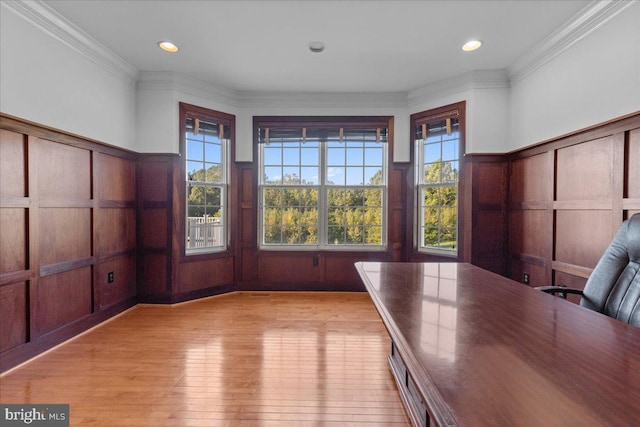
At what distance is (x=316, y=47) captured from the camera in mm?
2943

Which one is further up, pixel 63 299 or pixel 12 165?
pixel 12 165

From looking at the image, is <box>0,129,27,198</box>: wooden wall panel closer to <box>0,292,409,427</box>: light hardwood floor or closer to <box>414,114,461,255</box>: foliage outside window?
<box>0,292,409,427</box>: light hardwood floor

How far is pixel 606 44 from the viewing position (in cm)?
232

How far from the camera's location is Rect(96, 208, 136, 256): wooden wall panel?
3.13m

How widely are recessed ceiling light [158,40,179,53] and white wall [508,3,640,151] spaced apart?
11.9ft

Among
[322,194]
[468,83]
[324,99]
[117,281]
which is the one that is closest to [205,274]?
[117,281]

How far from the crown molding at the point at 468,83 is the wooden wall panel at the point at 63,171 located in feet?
12.8

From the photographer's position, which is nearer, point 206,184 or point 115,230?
point 115,230

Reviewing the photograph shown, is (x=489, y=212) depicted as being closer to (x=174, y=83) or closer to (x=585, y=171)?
(x=585, y=171)

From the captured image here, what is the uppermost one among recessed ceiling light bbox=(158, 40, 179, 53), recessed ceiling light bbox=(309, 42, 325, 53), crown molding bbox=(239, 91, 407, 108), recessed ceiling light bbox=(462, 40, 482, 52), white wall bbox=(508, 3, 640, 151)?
recessed ceiling light bbox=(158, 40, 179, 53)

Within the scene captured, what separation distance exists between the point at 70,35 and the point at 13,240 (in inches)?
71.2

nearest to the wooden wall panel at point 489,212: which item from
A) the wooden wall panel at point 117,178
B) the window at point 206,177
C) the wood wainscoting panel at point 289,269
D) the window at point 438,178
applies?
the window at point 438,178

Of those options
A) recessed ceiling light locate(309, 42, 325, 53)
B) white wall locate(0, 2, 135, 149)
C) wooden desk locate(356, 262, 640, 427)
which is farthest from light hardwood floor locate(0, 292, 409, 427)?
recessed ceiling light locate(309, 42, 325, 53)

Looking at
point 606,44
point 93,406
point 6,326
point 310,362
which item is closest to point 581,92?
point 606,44
